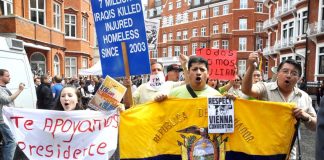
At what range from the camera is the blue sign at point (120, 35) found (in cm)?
470

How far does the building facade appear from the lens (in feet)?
56.3

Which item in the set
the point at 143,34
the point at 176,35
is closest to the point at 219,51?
the point at 143,34

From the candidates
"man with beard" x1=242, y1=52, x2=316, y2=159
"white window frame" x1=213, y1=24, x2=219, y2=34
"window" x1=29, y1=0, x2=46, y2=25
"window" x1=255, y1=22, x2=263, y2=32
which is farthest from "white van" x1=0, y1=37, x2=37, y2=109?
"white window frame" x1=213, y1=24, x2=219, y2=34

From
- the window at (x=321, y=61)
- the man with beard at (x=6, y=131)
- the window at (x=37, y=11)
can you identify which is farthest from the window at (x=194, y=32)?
the man with beard at (x=6, y=131)

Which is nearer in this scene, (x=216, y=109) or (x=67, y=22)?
(x=216, y=109)

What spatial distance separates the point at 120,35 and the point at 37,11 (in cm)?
1746

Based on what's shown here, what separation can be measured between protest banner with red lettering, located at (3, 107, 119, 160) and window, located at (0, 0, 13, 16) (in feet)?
48.8

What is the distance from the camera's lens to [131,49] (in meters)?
4.76

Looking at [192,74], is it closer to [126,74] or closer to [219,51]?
[126,74]

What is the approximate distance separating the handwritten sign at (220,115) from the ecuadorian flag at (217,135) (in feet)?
0.18

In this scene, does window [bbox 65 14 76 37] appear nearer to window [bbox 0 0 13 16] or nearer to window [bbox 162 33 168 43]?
window [bbox 0 0 13 16]

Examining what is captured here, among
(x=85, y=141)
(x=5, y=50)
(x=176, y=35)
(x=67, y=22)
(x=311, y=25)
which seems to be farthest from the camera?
(x=176, y=35)

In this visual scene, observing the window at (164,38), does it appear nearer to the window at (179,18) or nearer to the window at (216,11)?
the window at (179,18)

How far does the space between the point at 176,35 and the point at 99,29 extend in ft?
224
